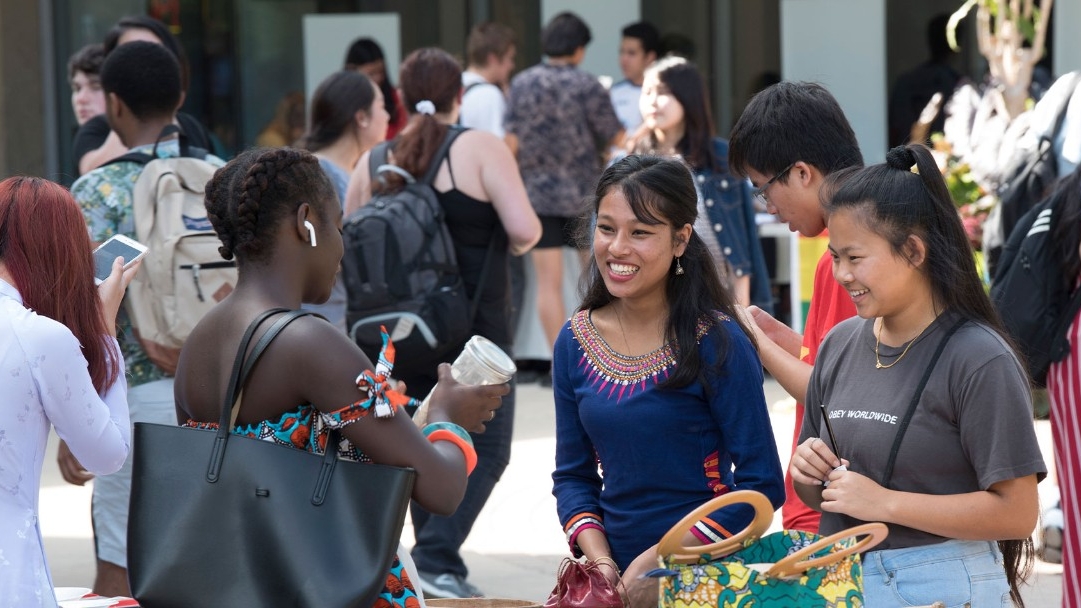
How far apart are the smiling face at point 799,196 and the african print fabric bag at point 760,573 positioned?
98 centimetres

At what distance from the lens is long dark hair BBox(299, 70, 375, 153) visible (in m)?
5.59

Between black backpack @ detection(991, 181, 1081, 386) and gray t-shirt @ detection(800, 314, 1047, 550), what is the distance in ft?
4.81

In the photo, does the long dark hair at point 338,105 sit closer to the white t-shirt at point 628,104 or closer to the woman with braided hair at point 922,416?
the woman with braided hair at point 922,416

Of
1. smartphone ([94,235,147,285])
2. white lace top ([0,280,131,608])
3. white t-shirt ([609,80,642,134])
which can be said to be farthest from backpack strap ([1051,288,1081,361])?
white t-shirt ([609,80,642,134])

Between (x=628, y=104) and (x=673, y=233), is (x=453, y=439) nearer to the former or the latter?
(x=673, y=233)

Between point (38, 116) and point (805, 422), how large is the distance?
394 inches

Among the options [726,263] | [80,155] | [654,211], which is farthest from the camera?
[726,263]

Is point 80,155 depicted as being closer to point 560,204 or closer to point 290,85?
point 560,204

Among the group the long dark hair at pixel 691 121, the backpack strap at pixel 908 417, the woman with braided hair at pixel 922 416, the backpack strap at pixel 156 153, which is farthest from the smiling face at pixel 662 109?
the backpack strap at pixel 908 417

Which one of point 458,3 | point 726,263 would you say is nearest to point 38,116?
point 458,3

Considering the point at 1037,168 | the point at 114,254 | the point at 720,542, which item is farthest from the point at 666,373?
the point at 1037,168

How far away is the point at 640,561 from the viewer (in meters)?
2.82

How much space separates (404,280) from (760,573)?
2.82 m

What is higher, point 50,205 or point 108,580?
point 50,205
